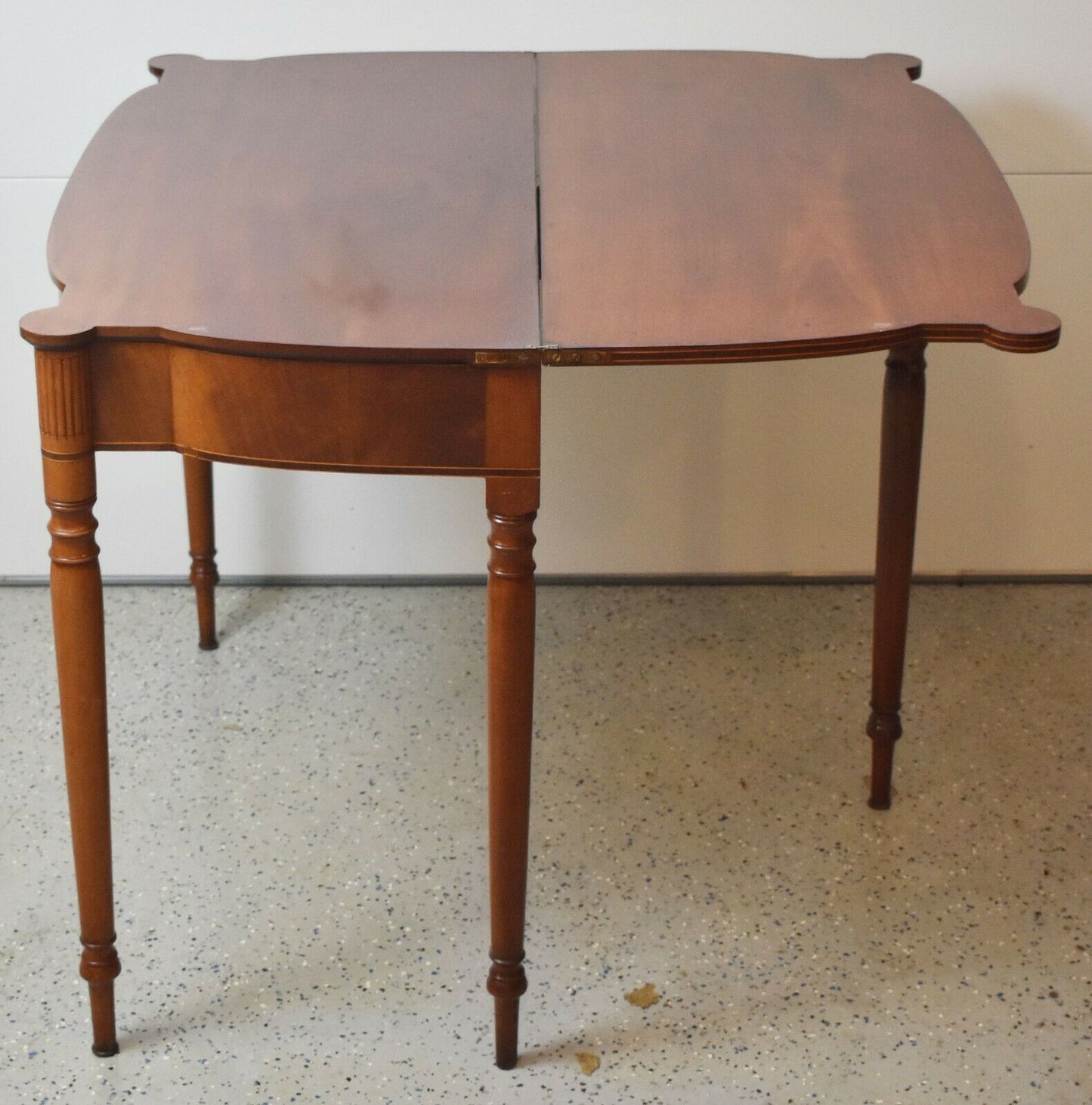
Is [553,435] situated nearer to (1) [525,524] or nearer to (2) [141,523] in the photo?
(2) [141,523]

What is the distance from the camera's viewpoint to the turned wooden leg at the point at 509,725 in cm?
111

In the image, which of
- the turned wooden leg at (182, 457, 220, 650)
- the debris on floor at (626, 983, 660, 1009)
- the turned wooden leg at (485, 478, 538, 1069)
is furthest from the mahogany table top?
the debris on floor at (626, 983, 660, 1009)

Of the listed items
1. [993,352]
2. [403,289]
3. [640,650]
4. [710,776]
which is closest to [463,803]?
[710,776]

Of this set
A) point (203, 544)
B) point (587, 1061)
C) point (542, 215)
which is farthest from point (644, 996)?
point (203, 544)

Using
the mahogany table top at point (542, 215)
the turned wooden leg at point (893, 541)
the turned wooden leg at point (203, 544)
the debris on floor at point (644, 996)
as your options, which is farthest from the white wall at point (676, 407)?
the debris on floor at point (644, 996)

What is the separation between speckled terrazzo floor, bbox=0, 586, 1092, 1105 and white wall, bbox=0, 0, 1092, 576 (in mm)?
80

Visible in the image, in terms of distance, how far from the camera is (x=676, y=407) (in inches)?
81.8

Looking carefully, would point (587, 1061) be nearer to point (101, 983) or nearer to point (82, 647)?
point (101, 983)

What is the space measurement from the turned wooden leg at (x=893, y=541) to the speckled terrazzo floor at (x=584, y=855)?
0.10 m

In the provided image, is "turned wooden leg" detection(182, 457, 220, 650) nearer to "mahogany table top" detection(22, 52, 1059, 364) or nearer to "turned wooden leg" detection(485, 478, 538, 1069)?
"mahogany table top" detection(22, 52, 1059, 364)

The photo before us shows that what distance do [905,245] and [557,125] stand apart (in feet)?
1.31

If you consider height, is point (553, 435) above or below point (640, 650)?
above

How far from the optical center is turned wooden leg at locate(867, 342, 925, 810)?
1.50m

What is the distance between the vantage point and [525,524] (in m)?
1.11
